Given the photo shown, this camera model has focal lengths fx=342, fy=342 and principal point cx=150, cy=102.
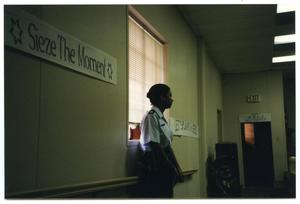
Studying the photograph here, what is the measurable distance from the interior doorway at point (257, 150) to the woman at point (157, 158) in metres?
2.59

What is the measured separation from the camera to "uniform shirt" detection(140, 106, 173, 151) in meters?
2.38

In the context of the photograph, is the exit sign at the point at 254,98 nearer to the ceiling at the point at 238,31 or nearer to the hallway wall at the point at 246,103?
the hallway wall at the point at 246,103

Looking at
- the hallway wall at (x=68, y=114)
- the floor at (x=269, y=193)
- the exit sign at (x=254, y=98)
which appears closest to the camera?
the hallway wall at (x=68, y=114)

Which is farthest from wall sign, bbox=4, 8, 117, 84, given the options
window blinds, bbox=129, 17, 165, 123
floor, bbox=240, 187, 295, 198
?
floor, bbox=240, 187, 295, 198

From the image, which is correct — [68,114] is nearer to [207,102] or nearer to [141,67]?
[141,67]

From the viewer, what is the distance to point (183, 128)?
13.1 feet

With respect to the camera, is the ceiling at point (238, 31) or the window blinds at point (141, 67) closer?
the window blinds at point (141, 67)

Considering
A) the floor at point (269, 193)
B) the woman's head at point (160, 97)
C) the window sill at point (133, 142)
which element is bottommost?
the floor at point (269, 193)

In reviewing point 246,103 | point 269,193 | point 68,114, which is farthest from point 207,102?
point 68,114

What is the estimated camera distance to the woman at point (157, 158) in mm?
2344

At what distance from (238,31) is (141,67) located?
7.27 ft

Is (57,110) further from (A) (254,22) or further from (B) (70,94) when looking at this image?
(A) (254,22)

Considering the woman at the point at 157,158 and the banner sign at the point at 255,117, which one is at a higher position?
the banner sign at the point at 255,117

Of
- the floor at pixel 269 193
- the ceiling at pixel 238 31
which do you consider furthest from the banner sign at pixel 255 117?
the floor at pixel 269 193
